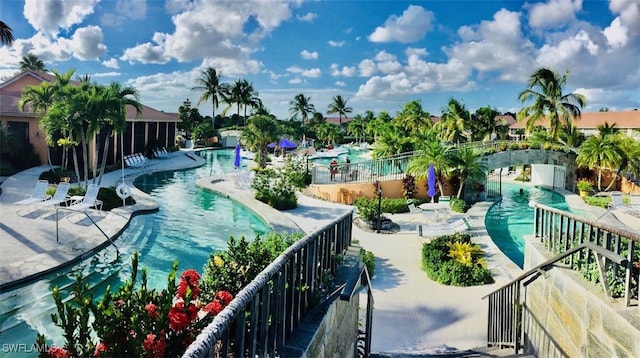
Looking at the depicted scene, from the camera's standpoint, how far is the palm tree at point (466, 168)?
2052 centimetres

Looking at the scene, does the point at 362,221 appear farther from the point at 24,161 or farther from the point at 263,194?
the point at 24,161

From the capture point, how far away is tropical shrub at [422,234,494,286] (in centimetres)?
974

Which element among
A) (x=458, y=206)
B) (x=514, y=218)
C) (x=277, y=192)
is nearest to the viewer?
(x=277, y=192)

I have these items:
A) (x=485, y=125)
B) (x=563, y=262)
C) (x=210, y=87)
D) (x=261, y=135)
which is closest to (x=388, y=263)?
(x=563, y=262)

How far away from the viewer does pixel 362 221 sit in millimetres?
15203

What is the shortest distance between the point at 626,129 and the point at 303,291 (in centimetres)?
5457

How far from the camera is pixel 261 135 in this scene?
29.2 meters

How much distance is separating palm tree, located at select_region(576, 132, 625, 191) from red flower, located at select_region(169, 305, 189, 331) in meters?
Answer: 27.9

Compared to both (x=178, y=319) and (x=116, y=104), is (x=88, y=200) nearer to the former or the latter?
(x=116, y=104)

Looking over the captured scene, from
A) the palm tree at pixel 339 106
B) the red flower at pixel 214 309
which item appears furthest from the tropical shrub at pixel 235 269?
the palm tree at pixel 339 106

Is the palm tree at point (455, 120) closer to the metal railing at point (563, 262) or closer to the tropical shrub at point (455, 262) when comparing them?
the tropical shrub at point (455, 262)

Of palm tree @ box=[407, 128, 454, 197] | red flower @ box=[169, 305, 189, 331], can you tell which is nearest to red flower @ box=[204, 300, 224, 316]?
red flower @ box=[169, 305, 189, 331]

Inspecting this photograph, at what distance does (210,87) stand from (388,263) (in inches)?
2189

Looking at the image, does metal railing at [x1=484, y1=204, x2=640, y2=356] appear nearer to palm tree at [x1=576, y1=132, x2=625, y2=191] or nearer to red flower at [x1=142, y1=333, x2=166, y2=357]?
red flower at [x1=142, y1=333, x2=166, y2=357]
